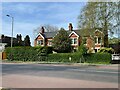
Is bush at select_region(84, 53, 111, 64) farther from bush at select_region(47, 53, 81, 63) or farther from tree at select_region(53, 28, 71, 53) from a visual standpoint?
tree at select_region(53, 28, 71, 53)

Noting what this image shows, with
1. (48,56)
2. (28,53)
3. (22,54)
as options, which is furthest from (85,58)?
(22,54)

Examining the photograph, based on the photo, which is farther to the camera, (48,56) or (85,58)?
(48,56)

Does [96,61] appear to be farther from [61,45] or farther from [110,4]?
[61,45]

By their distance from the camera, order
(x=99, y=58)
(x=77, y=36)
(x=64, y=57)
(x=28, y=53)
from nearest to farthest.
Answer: (x=99, y=58) < (x=64, y=57) < (x=28, y=53) < (x=77, y=36)

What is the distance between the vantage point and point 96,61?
42156mm

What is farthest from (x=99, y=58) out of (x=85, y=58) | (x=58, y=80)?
(x=58, y=80)

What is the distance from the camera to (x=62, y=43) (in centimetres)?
5991

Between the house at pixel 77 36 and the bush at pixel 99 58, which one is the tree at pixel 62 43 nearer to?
the house at pixel 77 36

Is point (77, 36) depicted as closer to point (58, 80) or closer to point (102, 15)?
point (102, 15)

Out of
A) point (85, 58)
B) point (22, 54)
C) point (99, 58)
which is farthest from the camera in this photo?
point (22, 54)

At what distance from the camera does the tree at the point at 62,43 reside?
196 ft

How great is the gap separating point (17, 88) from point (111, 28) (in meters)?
40.0

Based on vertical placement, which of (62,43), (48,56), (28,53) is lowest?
(48,56)

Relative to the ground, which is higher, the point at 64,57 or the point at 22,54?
the point at 22,54
